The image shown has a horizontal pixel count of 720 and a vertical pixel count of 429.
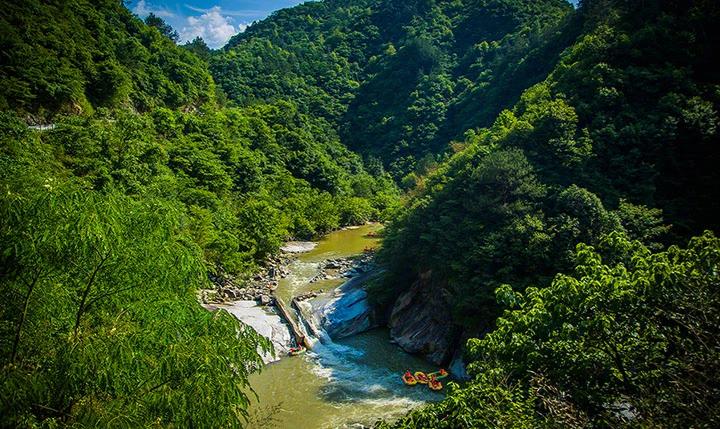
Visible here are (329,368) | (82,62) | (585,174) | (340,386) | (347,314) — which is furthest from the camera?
(82,62)

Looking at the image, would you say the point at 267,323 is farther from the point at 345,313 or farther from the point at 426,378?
the point at 426,378

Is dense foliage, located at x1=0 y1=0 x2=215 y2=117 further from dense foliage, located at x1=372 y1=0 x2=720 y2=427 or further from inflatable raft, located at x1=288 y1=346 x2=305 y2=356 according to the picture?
dense foliage, located at x1=372 y1=0 x2=720 y2=427

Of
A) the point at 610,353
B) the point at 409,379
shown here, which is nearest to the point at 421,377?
the point at 409,379

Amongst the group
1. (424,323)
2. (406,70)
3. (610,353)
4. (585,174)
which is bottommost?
(424,323)

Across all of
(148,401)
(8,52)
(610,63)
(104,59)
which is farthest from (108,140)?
(610,63)

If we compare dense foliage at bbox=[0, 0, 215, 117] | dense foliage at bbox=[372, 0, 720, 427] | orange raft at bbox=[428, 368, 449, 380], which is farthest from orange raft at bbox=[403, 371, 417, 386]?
dense foliage at bbox=[0, 0, 215, 117]

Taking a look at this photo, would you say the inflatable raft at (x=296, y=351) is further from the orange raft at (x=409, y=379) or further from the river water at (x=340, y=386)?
the orange raft at (x=409, y=379)

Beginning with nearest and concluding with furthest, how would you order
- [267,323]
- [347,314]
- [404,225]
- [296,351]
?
1. [296,351]
2. [267,323]
3. [347,314]
4. [404,225]

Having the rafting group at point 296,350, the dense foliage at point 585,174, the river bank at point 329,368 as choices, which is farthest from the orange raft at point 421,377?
the rafting group at point 296,350
